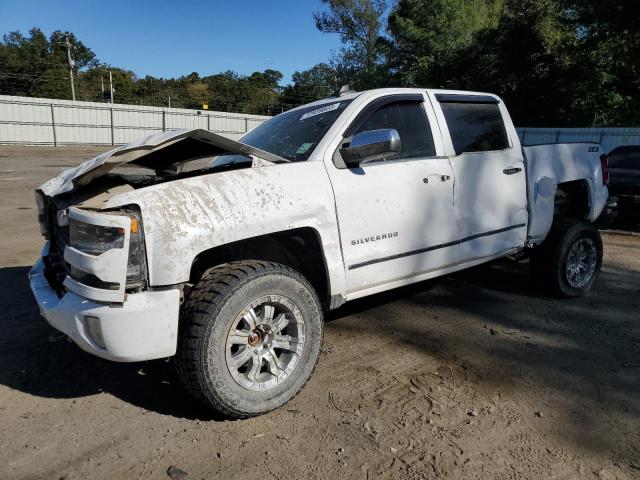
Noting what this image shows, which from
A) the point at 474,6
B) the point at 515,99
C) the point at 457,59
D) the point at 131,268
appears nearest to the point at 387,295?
the point at 131,268

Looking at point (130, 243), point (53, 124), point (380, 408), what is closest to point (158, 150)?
point (130, 243)

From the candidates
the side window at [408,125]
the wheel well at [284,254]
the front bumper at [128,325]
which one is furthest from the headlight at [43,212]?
the side window at [408,125]

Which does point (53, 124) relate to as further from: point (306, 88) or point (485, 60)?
point (306, 88)

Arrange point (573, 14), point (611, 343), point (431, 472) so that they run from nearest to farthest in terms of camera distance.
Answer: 1. point (431, 472)
2. point (611, 343)
3. point (573, 14)

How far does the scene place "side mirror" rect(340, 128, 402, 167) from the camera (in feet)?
9.84

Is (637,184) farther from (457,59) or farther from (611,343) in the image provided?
(457,59)

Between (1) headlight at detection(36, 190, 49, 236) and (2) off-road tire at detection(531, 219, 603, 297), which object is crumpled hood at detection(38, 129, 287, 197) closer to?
(1) headlight at detection(36, 190, 49, 236)

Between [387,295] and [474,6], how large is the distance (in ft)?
134

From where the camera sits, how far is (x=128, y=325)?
2.40m

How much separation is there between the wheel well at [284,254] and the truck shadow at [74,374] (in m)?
0.74

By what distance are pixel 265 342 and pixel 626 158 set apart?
31.2ft

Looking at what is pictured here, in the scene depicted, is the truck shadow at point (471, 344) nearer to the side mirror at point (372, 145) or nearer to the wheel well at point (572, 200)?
the wheel well at point (572, 200)

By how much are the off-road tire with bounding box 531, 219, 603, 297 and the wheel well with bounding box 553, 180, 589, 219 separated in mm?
280

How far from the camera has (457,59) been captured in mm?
29031
